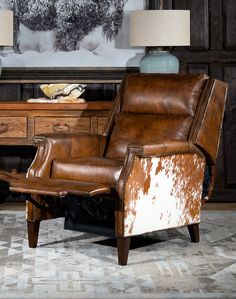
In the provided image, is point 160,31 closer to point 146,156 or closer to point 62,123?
point 62,123

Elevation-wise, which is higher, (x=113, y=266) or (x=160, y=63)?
(x=160, y=63)

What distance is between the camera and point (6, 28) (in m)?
5.22

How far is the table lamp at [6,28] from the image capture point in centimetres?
520

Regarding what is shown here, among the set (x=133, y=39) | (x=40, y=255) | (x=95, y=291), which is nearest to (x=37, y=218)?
(x=40, y=255)

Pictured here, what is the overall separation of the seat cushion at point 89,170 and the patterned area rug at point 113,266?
1.23ft

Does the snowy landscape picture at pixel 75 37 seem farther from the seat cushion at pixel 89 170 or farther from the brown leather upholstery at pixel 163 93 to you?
the seat cushion at pixel 89 170

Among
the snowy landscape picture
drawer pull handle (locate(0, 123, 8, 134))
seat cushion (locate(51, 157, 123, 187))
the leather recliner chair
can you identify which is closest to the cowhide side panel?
the leather recliner chair

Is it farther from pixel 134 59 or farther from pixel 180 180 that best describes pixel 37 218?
pixel 134 59

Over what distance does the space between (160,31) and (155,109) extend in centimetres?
98

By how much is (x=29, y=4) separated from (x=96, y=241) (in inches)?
85.3

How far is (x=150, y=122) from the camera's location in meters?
4.33

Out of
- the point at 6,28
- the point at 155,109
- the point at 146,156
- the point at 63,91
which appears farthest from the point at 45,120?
the point at 146,156

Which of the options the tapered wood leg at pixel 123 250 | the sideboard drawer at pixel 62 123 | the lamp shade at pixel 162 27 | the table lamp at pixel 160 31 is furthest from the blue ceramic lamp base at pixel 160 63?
the tapered wood leg at pixel 123 250

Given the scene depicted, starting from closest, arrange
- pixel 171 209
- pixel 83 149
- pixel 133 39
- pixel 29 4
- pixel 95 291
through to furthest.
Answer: pixel 95 291, pixel 171 209, pixel 83 149, pixel 133 39, pixel 29 4
